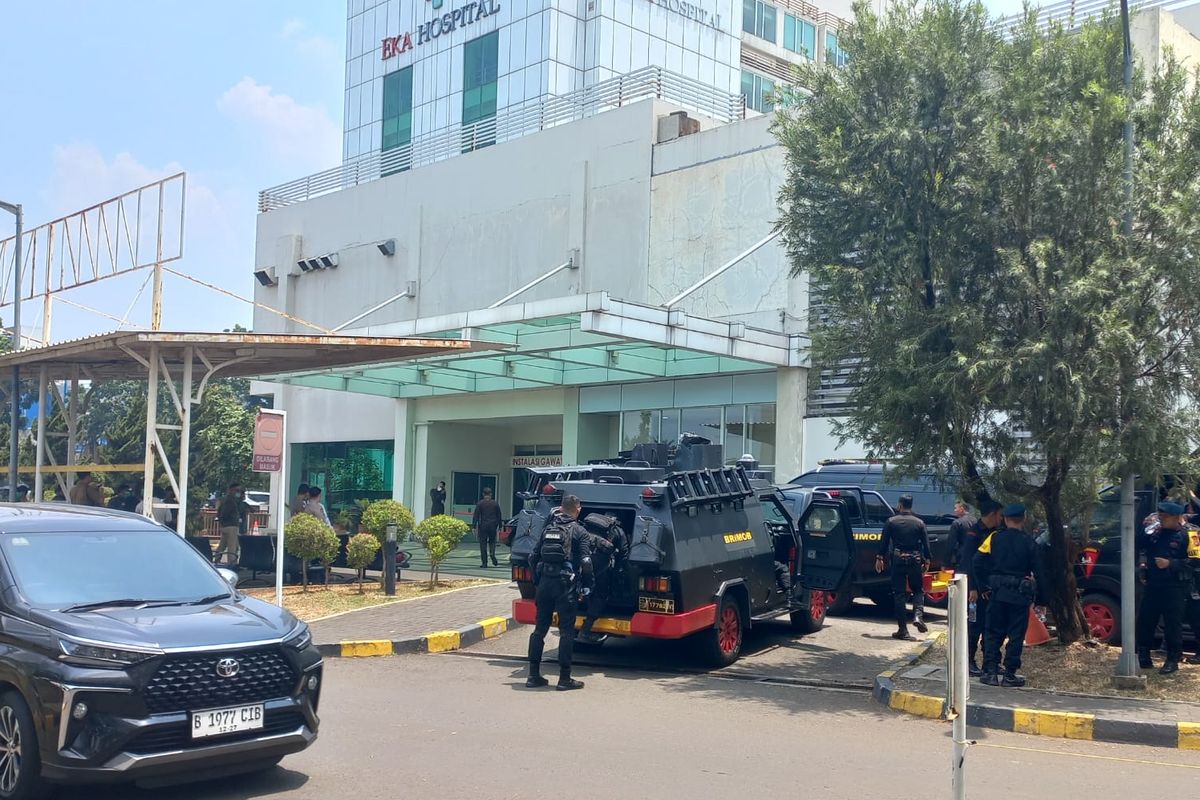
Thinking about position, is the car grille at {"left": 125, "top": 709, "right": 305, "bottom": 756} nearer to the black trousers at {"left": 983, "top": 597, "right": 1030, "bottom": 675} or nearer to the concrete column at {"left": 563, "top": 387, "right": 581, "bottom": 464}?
the black trousers at {"left": 983, "top": 597, "right": 1030, "bottom": 675}

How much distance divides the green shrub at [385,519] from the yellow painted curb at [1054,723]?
10529 mm

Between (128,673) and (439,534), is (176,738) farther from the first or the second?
(439,534)

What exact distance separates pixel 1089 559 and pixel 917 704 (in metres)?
3.98

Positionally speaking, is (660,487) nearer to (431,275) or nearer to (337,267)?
(431,275)

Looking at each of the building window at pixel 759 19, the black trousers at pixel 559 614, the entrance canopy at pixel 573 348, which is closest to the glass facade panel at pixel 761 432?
the entrance canopy at pixel 573 348

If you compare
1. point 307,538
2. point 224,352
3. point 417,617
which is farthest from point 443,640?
point 224,352

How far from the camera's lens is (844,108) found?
39.5 ft

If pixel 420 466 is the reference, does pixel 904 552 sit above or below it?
below

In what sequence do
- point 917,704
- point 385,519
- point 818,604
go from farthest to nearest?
point 385,519, point 818,604, point 917,704

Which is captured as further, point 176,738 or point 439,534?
point 439,534

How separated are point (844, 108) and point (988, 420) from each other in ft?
11.5

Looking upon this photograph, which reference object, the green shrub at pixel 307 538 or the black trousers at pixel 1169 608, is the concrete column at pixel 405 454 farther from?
the black trousers at pixel 1169 608

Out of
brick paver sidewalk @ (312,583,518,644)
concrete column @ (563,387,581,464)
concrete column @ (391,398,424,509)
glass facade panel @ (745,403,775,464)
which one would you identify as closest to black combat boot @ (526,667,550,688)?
brick paver sidewalk @ (312,583,518,644)

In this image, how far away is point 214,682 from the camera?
644 cm
